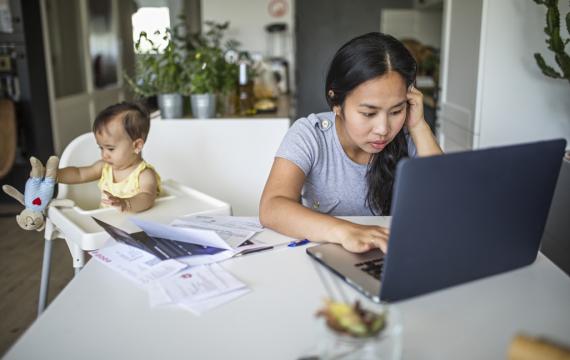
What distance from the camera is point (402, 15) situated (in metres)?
4.43

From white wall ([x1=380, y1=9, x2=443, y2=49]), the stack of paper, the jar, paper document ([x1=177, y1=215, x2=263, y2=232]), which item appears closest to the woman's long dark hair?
paper document ([x1=177, y1=215, x2=263, y2=232])

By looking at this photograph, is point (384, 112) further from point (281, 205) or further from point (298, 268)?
point (298, 268)

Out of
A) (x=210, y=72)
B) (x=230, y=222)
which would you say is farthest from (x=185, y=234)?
(x=210, y=72)

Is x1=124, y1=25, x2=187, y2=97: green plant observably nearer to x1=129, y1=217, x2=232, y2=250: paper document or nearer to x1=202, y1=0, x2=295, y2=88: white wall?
x1=129, y1=217, x2=232, y2=250: paper document

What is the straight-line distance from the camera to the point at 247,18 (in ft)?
17.1

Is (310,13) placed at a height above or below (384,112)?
above

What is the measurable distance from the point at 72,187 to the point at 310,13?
2752 millimetres

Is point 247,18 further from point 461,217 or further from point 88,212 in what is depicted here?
point 461,217

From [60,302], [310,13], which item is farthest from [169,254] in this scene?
[310,13]

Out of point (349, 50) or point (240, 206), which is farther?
point (240, 206)

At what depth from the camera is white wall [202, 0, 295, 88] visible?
5129 mm

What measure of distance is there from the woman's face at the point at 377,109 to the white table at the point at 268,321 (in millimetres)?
457

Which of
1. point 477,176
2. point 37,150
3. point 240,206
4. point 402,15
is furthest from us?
point 402,15

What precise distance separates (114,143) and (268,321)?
3.85 ft
